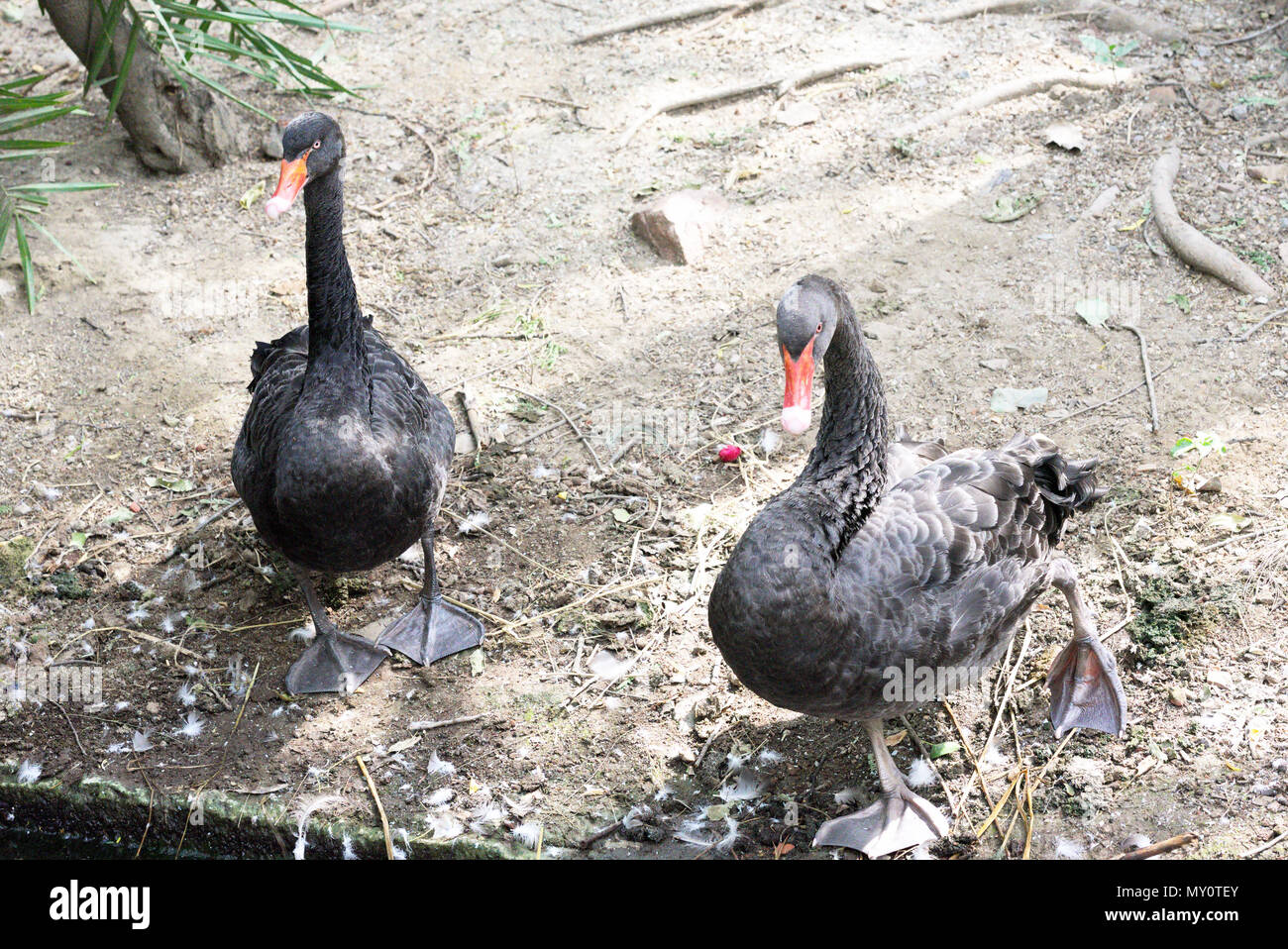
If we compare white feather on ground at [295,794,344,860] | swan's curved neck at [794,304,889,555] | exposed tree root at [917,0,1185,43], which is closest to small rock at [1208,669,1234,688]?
swan's curved neck at [794,304,889,555]

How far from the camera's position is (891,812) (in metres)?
3.85

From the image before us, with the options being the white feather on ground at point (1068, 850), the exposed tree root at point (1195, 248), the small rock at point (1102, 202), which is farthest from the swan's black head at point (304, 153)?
the exposed tree root at point (1195, 248)

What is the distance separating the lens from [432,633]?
4.65 m

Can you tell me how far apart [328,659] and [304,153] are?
197cm

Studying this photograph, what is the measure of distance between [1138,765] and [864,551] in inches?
50.4

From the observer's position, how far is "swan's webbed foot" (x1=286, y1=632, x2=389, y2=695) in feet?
14.8

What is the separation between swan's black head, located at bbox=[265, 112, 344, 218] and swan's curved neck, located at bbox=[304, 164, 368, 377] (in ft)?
0.37

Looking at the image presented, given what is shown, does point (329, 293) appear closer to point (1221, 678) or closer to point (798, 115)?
point (1221, 678)

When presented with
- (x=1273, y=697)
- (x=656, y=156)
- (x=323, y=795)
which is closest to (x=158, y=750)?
(x=323, y=795)

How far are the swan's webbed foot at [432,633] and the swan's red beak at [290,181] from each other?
1689 millimetres

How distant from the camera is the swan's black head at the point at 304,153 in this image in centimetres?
414

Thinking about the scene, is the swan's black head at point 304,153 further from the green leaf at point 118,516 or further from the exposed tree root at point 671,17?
the exposed tree root at point 671,17

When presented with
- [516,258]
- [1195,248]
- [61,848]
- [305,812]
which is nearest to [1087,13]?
[1195,248]

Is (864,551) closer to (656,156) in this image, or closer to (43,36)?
(656,156)
